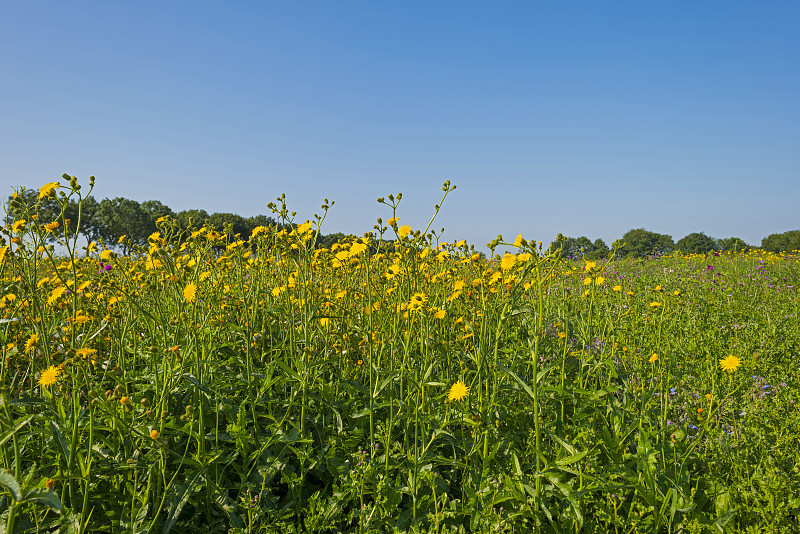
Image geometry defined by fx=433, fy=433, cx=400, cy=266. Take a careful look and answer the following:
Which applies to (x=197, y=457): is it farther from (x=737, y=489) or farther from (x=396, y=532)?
(x=737, y=489)

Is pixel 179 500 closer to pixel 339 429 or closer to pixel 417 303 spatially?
pixel 339 429

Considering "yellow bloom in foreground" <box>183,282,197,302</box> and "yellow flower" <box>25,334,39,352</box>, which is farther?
"yellow bloom in foreground" <box>183,282,197,302</box>

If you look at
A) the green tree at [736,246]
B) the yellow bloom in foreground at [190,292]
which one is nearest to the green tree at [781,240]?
the green tree at [736,246]

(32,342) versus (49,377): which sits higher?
(32,342)

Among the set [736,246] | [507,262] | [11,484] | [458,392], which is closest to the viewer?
[11,484]

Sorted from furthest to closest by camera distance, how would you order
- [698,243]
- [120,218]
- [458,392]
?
1. [698,243]
2. [120,218]
3. [458,392]

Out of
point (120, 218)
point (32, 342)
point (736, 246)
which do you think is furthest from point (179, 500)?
point (120, 218)

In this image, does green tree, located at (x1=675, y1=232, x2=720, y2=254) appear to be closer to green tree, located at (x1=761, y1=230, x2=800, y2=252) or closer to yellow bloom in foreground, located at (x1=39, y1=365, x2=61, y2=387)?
green tree, located at (x1=761, y1=230, x2=800, y2=252)

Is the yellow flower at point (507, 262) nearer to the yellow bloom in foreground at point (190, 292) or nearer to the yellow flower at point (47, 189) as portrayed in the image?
the yellow bloom in foreground at point (190, 292)

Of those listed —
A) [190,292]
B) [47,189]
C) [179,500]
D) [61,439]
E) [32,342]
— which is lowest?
[179,500]

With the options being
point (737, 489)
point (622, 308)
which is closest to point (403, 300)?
point (737, 489)

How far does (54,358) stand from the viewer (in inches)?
75.2

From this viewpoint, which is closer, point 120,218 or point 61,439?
point 61,439

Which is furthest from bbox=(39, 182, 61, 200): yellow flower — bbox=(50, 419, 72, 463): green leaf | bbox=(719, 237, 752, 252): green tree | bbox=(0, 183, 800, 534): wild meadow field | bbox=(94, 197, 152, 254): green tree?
bbox=(94, 197, 152, 254): green tree
